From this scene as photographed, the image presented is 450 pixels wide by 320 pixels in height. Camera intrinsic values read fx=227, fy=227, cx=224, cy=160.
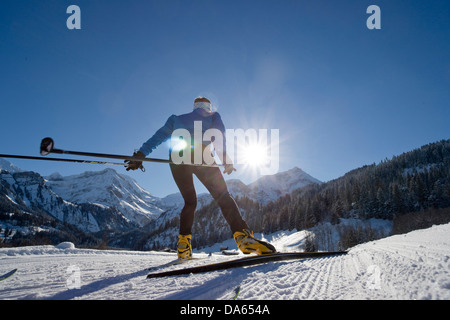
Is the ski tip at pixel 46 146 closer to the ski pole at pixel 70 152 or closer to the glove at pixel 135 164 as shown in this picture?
the ski pole at pixel 70 152

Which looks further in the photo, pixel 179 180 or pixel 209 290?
pixel 179 180

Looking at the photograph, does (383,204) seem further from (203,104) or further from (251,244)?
(251,244)

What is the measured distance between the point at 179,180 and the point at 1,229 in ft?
763

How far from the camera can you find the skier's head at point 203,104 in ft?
15.1

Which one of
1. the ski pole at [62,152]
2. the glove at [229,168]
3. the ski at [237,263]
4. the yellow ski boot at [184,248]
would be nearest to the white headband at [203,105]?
the glove at [229,168]

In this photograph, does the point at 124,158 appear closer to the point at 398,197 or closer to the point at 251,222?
the point at 398,197

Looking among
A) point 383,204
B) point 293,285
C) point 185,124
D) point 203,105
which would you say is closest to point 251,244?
point 293,285

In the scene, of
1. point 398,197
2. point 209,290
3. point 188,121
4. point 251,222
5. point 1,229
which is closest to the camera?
point 209,290

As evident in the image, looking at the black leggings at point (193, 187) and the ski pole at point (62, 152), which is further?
the black leggings at point (193, 187)

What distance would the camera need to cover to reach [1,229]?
16462cm

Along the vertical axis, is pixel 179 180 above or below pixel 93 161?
below

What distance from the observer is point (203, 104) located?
15.2 ft

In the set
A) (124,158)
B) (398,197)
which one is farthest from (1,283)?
(398,197)

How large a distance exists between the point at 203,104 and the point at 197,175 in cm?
149
